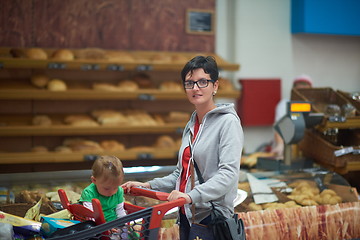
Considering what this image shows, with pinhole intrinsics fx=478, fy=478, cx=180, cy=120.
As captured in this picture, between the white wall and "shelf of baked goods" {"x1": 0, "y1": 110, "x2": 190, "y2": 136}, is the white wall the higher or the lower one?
the higher one

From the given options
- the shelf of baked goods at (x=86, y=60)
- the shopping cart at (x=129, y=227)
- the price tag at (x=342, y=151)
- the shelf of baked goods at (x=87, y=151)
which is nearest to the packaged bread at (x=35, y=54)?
the shelf of baked goods at (x=86, y=60)

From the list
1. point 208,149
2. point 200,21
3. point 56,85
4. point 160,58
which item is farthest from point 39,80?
point 208,149

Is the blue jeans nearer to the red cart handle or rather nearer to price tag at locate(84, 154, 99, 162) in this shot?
the red cart handle

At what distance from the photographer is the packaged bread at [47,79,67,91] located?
16.0 ft

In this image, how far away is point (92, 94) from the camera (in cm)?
495

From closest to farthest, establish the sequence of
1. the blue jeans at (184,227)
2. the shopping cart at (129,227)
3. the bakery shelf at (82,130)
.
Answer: the shopping cart at (129,227)
the blue jeans at (184,227)
the bakery shelf at (82,130)

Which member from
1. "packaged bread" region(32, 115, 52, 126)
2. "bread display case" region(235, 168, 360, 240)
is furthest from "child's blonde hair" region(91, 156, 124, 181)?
"packaged bread" region(32, 115, 52, 126)

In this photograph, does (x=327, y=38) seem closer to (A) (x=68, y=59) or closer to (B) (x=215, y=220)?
(A) (x=68, y=59)

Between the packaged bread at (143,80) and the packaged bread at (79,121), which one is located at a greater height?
the packaged bread at (143,80)

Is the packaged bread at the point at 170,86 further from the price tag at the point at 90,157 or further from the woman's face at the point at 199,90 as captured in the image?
the woman's face at the point at 199,90

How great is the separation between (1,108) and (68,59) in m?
0.90

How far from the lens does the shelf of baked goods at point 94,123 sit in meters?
4.77

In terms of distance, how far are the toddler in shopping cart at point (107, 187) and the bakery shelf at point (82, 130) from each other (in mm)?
3057

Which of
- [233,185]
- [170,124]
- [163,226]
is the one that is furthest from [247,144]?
[233,185]
